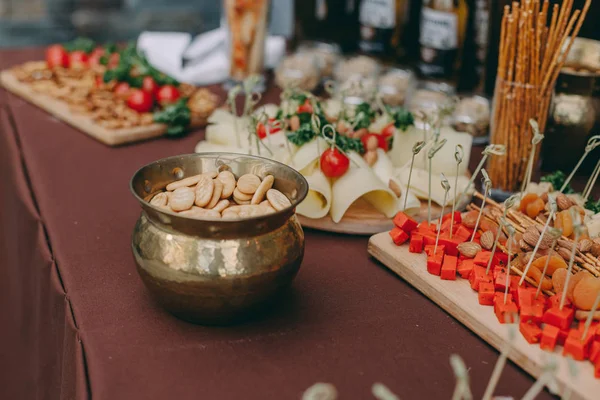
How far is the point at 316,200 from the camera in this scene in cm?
113

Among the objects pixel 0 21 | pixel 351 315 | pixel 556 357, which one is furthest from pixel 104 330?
pixel 0 21

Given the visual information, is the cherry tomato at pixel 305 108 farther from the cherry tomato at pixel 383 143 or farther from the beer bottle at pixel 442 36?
the beer bottle at pixel 442 36

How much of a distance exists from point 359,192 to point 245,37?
1.07 m

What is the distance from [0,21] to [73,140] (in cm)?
373

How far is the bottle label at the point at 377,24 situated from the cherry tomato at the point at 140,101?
2.47ft

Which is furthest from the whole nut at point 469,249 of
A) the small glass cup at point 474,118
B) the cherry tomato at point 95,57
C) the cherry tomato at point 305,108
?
the cherry tomato at point 95,57

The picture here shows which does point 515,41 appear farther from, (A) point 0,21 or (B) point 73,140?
(A) point 0,21

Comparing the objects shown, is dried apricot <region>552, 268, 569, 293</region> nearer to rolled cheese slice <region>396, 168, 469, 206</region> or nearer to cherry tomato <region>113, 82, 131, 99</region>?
rolled cheese slice <region>396, 168, 469, 206</region>

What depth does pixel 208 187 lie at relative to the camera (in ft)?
2.79

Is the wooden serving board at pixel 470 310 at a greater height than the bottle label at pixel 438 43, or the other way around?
the bottle label at pixel 438 43

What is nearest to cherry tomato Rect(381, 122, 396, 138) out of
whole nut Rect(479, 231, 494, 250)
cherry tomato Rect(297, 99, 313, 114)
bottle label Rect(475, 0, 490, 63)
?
cherry tomato Rect(297, 99, 313, 114)

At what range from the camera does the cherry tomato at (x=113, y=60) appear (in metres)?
2.01

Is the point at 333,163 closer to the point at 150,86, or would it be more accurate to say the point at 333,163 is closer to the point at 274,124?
the point at 274,124

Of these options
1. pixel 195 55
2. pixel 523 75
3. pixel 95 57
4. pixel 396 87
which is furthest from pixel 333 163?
pixel 95 57
